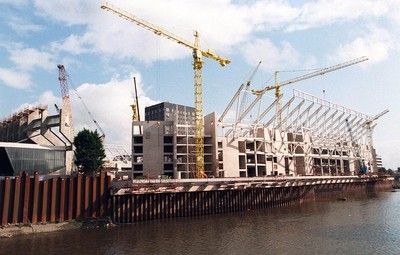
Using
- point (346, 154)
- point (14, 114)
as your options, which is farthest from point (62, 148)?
point (346, 154)

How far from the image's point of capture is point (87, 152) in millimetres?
78562

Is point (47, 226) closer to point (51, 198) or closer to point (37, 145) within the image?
point (51, 198)

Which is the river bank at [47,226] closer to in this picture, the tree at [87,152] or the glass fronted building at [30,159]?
the tree at [87,152]

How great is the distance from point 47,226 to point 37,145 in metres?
40.1

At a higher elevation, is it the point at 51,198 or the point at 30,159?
the point at 30,159

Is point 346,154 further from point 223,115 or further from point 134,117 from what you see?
point 134,117

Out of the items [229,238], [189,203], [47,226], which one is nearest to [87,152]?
[189,203]

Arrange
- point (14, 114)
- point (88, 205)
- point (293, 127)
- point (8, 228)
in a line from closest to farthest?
point (8, 228), point (88, 205), point (14, 114), point (293, 127)

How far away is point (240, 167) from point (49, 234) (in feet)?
200

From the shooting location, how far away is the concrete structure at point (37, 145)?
241 feet

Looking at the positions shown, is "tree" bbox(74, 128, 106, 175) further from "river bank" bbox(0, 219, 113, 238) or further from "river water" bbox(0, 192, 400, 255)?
"river water" bbox(0, 192, 400, 255)

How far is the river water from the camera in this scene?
3184cm

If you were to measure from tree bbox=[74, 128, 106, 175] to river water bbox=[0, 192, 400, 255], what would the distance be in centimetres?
3594

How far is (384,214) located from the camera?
5409cm
